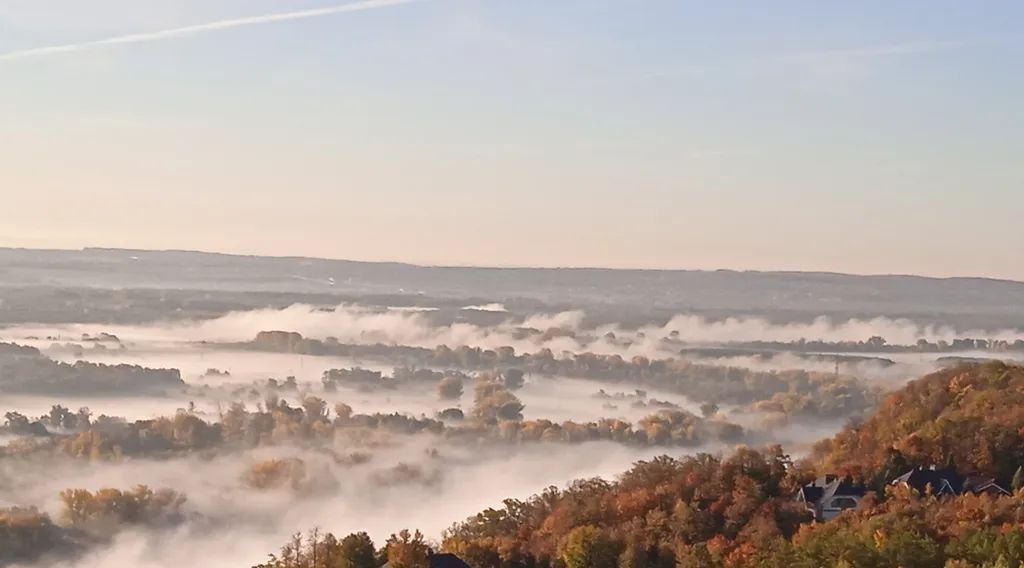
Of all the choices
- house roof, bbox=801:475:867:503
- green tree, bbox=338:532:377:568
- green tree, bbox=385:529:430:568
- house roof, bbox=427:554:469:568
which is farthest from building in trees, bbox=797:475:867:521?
green tree, bbox=338:532:377:568

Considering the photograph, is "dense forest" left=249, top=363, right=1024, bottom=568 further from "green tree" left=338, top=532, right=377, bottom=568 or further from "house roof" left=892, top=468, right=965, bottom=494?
"house roof" left=892, top=468, right=965, bottom=494

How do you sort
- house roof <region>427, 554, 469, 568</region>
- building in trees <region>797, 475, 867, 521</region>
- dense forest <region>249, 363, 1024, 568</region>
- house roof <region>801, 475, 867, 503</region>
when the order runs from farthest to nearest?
house roof <region>801, 475, 867, 503</region>, building in trees <region>797, 475, 867, 521</region>, house roof <region>427, 554, 469, 568</region>, dense forest <region>249, 363, 1024, 568</region>

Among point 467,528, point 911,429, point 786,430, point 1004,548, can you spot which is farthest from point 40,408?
point 1004,548

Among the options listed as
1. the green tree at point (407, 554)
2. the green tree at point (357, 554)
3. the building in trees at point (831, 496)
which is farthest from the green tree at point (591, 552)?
the building in trees at point (831, 496)

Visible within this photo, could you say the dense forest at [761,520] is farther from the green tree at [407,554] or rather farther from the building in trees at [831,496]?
the building in trees at [831,496]

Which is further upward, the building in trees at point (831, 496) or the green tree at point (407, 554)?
the building in trees at point (831, 496)

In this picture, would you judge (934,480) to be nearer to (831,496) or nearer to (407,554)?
(831,496)

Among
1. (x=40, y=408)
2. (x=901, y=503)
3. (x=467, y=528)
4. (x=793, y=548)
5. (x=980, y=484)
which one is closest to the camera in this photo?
(x=793, y=548)

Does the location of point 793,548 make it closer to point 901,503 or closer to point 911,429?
point 901,503
